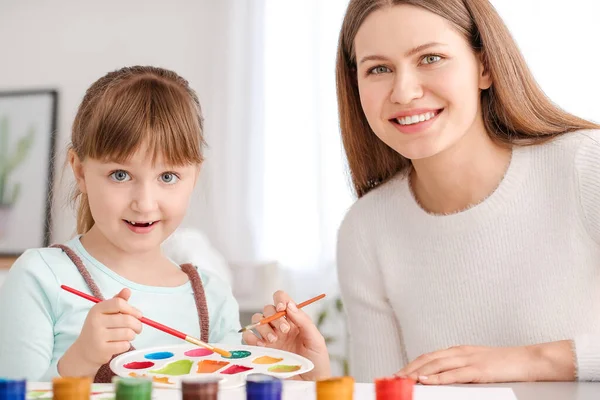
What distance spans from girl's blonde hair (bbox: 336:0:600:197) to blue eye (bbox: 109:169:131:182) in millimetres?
510

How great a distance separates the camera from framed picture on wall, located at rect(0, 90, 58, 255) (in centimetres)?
407

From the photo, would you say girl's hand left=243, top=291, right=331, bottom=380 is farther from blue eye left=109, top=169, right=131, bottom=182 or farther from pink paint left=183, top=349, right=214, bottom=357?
blue eye left=109, top=169, right=131, bottom=182

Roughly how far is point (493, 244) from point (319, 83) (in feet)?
7.81

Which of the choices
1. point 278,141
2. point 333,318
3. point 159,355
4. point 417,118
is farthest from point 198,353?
point 278,141

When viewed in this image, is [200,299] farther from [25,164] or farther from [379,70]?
[25,164]

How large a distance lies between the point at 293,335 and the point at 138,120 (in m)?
0.42

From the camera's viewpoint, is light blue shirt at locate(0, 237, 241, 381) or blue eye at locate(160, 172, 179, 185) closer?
light blue shirt at locate(0, 237, 241, 381)

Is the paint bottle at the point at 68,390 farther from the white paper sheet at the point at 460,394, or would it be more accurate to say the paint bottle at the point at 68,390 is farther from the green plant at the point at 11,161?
the green plant at the point at 11,161

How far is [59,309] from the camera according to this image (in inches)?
45.8

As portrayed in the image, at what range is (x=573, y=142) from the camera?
1367 millimetres

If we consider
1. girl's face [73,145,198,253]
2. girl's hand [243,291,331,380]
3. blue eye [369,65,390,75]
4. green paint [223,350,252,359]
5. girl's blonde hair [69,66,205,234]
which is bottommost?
green paint [223,350,252,359]

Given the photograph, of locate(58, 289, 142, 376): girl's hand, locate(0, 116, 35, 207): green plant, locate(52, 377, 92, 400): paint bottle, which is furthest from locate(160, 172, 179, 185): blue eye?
locate(0, 116, 35, 207): green plant

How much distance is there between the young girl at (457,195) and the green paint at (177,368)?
59 centimetres

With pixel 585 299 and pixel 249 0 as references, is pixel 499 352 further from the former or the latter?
pixel 249 0
